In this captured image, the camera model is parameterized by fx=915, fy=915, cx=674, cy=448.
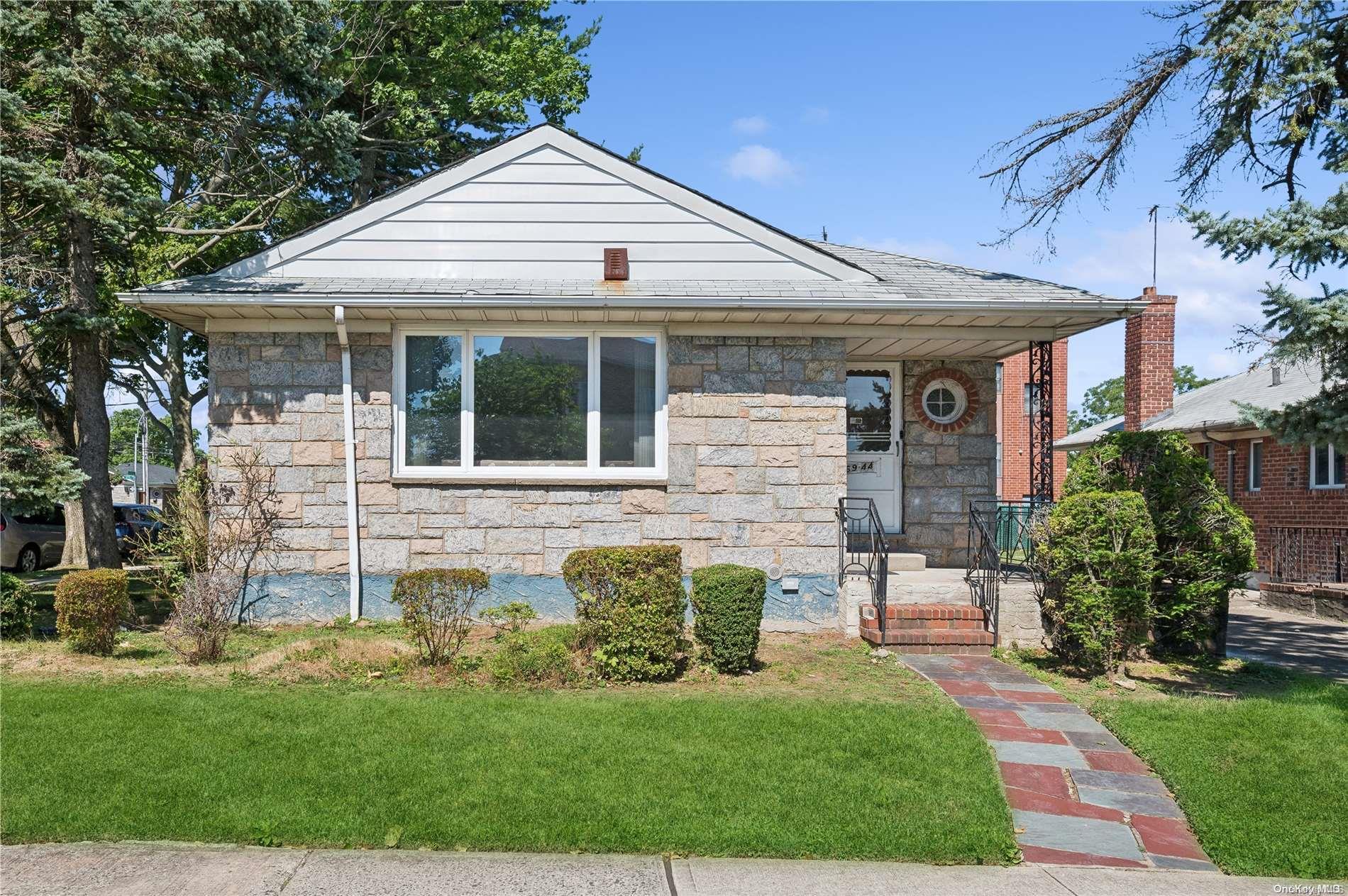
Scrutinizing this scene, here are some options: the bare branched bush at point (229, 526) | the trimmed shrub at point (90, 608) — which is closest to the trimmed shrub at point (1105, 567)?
the bare branched bush at point (229, 526)

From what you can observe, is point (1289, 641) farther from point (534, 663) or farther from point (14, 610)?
point (14, 610)

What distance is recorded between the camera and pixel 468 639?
8500mm

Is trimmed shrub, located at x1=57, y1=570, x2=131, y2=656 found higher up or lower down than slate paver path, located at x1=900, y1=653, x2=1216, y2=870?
higher up

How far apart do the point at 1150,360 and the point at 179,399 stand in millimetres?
21793

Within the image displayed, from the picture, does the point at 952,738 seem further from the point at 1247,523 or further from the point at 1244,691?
the point at 1247,523

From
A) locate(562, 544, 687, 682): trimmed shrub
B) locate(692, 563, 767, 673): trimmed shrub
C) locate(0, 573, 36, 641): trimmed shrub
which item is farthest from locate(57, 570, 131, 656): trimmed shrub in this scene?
locate(692, 563, 767, 673): trimmed shrub

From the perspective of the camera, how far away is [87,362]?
10.4 m

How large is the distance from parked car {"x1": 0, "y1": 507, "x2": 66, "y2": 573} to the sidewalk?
16.5 meters

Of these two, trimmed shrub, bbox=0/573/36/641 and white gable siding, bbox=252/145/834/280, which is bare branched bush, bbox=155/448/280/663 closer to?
trimmed shrub, bbox=0/573/36/641

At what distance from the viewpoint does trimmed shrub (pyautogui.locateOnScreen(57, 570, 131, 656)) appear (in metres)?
7.52

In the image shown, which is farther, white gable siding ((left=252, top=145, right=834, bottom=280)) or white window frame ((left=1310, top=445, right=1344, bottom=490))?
white window frame ((left=1310, top=445, right=1344, bottom=490))

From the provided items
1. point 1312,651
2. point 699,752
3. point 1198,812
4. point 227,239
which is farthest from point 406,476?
point 227,239

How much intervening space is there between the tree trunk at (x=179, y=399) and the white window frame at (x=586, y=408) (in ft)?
43.4

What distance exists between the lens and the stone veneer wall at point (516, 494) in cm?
932
